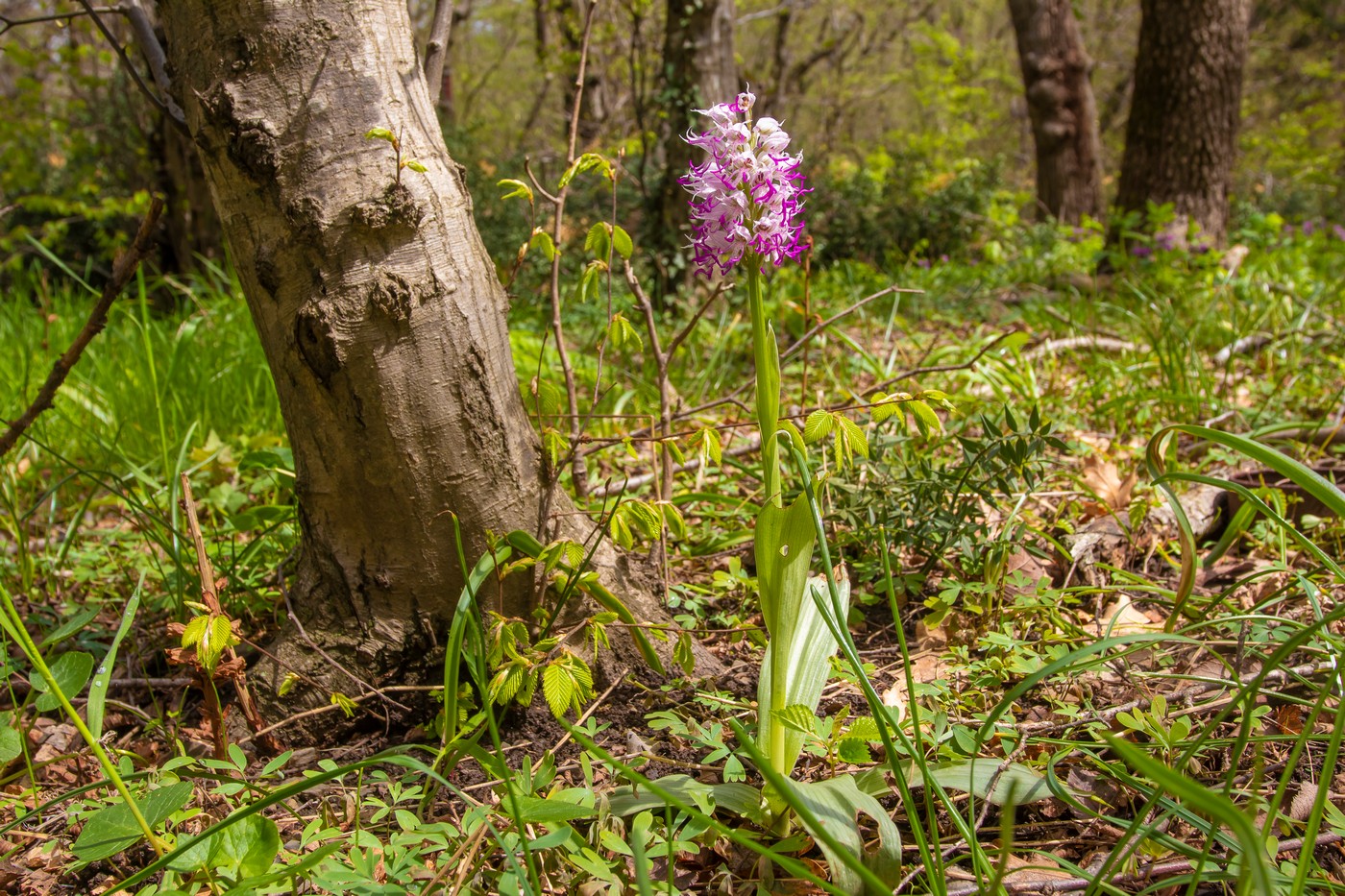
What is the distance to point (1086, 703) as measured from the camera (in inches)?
48.8

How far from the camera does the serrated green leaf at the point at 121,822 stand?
965 mm

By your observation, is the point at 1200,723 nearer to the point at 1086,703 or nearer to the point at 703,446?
the point at 1086,703

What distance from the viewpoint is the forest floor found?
0.96 meters

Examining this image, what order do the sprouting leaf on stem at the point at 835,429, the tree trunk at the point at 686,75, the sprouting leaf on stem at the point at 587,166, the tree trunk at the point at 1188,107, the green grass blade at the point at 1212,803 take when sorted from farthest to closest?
the tree trunk at the point at 1188,107
the tree trunk at the point at 686,75
the sprouting leaf on stem at the point at 587,166
the sprouting leaf on stem at the point at 835,429
the green grass blade at the point at 1212,803

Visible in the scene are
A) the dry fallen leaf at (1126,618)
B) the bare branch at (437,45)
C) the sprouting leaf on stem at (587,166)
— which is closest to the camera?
the sprouting leaf on stem at (587,166)

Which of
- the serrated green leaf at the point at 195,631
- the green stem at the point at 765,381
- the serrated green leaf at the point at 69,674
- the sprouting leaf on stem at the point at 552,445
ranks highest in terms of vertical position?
the green stem at the point at 765,381

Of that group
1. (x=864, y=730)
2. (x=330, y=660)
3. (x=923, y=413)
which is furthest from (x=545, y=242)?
(x=864, y=730)

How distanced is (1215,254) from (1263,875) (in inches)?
159

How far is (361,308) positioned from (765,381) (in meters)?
0.61

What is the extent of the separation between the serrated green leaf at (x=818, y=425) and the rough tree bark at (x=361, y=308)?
18.6 inches

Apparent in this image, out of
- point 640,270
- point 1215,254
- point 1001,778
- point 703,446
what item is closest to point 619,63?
point 640,270

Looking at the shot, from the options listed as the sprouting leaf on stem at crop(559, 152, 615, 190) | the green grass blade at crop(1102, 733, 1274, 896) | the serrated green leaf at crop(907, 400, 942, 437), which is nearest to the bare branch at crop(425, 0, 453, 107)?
the sprouting leaf on stem at crop(559, 152, 615, 190)

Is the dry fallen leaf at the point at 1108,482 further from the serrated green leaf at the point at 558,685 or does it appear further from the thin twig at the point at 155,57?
the thin twig at the point at 155,57

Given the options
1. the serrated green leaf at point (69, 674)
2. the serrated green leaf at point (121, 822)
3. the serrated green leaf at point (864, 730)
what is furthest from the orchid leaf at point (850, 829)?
the serrated green leaf at point (69, 674)
